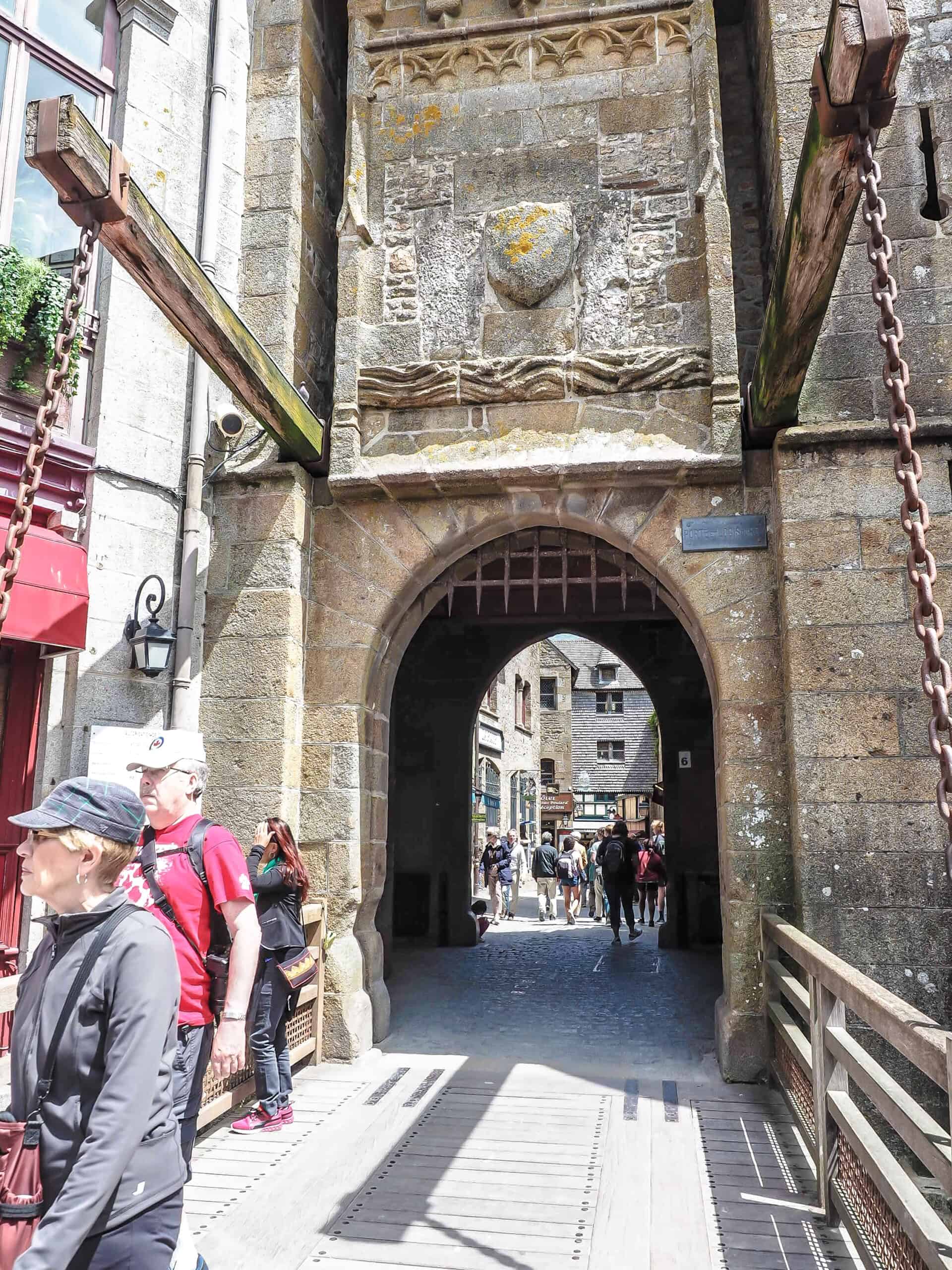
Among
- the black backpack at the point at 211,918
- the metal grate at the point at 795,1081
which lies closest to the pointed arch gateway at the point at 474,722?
the metal grate at the point at 795,1081

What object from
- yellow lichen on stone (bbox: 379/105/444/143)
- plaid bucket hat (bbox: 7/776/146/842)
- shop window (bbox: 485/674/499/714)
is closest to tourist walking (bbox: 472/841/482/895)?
shop window (bbox: 485/674/499/714)

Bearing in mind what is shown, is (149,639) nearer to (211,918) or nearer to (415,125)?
(211,918)

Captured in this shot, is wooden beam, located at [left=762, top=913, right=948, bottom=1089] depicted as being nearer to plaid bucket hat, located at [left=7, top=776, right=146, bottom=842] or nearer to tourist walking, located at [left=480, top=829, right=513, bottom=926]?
plaid bucket hat, located at [left=7, top=776, right=146, bottom=842]

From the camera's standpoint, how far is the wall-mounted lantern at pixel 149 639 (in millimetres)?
4727

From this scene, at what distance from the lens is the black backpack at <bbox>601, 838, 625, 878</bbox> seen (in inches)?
400

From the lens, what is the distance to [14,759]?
14.9 ft

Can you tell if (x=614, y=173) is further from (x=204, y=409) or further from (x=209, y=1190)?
(x=209, y=1190)

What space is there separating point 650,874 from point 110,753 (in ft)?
27.4

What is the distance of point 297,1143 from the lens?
3598 millimetres

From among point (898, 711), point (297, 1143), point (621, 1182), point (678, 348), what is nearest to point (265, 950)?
point (297, 1143)

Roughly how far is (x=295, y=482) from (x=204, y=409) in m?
0.63

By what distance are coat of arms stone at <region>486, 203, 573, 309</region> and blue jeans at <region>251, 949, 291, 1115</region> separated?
3628 millimetres

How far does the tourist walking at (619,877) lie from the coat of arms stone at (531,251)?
Result: 647 centimetres

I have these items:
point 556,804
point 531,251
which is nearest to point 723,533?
point 531,251
